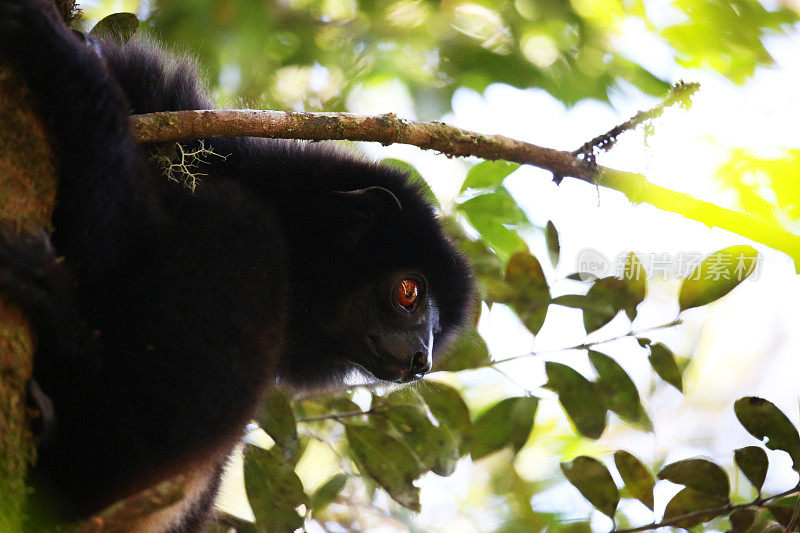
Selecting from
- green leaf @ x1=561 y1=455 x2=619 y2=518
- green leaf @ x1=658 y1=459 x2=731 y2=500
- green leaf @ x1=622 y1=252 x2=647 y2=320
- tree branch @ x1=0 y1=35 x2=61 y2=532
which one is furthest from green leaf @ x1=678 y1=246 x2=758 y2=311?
tree branch @ x1=0 y1=35 x2=61 y2=532

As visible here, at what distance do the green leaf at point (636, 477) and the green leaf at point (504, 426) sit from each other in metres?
0.42

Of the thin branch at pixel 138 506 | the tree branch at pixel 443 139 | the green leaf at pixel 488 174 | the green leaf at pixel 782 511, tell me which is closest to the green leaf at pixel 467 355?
the green leaf at pixel 488 174

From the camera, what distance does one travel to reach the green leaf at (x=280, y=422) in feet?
9.33

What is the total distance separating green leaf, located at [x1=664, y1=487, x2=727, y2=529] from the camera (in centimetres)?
258

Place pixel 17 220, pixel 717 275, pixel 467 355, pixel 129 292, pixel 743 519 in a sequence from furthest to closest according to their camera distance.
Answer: pixel 467 355 → pixel 717 275 → pixel 743 519 → pixel 129 292 → pixel 17 220

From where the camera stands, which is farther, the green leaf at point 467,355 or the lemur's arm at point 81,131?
the green leaf at point 467,355

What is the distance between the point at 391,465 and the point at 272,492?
0.46 meters

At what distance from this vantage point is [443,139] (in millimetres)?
2600

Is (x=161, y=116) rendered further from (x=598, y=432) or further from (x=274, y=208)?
(x=598, y=432)

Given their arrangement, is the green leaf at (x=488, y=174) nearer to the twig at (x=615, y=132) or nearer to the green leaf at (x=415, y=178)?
the green leaf at (x=415, y=178)

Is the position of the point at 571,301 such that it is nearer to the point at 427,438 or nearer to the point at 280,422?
the point at 427,438

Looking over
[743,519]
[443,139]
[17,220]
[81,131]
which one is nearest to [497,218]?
[443,139]

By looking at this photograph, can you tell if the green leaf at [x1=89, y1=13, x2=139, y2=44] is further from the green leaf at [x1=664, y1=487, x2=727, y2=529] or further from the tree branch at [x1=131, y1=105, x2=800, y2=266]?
the green leaf at [x1=664, y1=487, x2=727, y2=529]

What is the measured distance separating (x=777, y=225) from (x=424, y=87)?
2.74 meters
